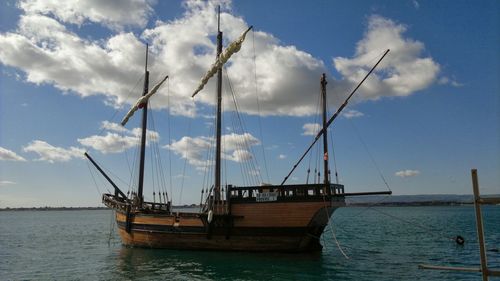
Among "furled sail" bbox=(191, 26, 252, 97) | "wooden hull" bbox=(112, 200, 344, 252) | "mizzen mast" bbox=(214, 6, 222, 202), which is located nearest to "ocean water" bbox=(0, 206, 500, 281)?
"wooden hull" bbox=(112, 200, 344, 252)

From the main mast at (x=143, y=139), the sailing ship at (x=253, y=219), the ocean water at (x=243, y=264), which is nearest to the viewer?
the ocean water at (x=243, y=264)

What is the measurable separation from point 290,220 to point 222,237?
4763 mm

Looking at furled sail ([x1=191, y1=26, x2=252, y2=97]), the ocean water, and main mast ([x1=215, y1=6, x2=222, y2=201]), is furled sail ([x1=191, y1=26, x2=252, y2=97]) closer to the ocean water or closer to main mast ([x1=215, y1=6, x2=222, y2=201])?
main mast ([x1=215, y1=6, x2=222, y2=201])

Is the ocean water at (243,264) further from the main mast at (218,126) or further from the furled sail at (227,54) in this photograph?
the furled sail at (227,54)

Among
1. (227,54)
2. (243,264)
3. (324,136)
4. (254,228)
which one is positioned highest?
(227,54)

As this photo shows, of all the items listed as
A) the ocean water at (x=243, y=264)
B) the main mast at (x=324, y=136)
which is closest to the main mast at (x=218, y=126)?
the ocean water at (x=243, y=264)

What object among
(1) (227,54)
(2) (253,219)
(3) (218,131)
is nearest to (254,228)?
(2) (253,219)

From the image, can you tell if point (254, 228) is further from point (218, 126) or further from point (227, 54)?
point (227, 54)

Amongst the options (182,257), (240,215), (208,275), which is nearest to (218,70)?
(240,215)

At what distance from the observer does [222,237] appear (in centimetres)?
2452

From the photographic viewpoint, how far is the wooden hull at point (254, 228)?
23141 millimetres

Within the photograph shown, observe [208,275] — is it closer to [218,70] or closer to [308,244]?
[308,244]

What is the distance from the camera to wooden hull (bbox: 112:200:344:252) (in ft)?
75.9

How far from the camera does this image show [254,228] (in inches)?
941
